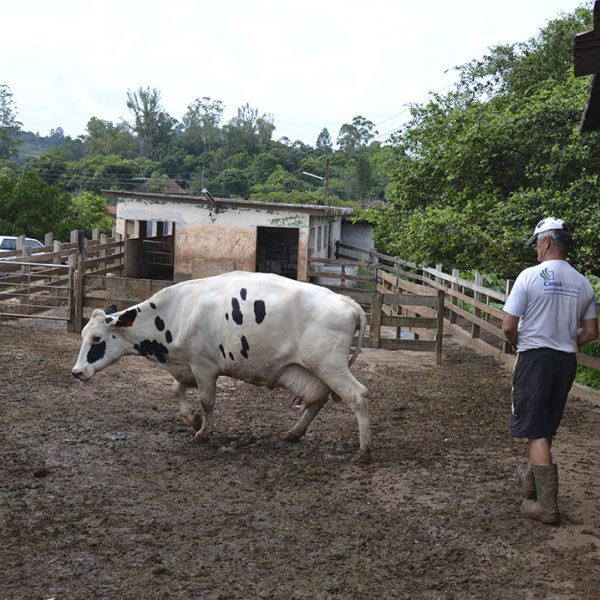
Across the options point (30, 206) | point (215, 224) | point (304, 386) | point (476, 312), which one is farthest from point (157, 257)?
point (304, 386)

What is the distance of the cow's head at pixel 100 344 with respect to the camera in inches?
313

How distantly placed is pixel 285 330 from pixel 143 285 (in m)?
5.92

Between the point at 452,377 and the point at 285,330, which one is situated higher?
the point at 285,330

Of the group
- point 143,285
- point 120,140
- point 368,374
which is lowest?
point 368,374

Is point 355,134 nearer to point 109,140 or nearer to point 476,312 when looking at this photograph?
point 109,140

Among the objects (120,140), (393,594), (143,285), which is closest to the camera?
(393,594)

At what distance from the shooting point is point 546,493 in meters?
5.21

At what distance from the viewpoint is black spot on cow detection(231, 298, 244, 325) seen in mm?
7289

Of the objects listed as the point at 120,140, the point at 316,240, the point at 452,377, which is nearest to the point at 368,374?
the point at 452,377

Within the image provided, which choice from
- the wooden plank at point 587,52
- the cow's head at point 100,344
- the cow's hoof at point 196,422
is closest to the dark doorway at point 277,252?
the cow's head at point 100,344

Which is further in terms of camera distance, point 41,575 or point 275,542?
point 275,542

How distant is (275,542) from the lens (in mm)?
4934

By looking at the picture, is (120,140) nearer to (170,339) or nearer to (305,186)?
→ (305,186)

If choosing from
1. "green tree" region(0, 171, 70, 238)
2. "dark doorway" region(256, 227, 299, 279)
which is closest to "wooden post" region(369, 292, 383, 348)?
"dark doorway" region(256, 227, 299, 279)
